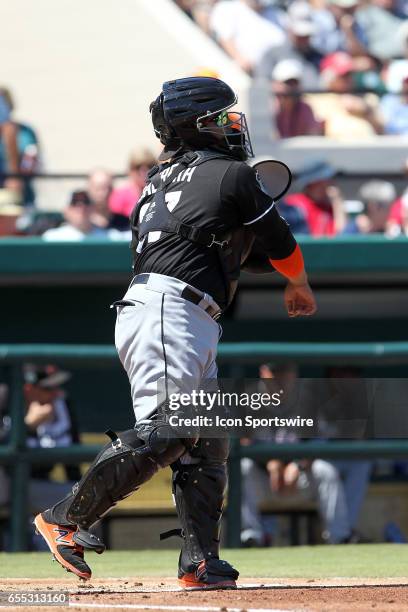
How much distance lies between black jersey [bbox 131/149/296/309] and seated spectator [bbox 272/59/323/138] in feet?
21.8

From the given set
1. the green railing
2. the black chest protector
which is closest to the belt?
the black chest protector

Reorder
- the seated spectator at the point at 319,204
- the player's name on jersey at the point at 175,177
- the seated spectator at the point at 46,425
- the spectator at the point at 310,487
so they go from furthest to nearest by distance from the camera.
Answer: the seated spectator at the point at 319,204, the spectator at the point at 310,487, the seated spectator at the point at 46,425, the player's name on jersey at the point at 175,177

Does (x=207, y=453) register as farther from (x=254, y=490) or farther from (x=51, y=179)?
(x=51, y=179)

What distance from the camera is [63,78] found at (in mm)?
11414

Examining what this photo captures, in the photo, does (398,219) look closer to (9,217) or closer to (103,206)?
(103,206)

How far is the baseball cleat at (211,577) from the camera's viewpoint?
4.33 m

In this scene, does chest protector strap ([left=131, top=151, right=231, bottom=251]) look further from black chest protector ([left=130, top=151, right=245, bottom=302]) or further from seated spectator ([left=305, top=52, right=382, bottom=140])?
seated spectator ([left=305, top=52, right=382, bottom=140])

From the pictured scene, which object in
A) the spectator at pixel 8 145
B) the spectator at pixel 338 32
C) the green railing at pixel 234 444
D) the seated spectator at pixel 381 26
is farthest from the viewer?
the seated spectator at pixel 381 26

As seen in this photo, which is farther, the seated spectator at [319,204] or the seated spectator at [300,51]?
the seated spectator at [300,51]

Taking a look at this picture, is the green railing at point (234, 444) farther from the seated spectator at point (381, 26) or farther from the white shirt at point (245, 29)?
the seated spectator at point (381, 26)

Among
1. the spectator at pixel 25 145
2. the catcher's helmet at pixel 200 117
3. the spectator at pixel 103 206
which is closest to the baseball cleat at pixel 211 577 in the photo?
the catcher's helmet at pixel 200 117

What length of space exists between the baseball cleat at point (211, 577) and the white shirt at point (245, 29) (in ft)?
26.2

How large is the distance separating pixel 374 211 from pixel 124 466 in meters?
5.42

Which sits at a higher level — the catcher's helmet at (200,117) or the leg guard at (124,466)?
the catcher's helmet at (200,117)
